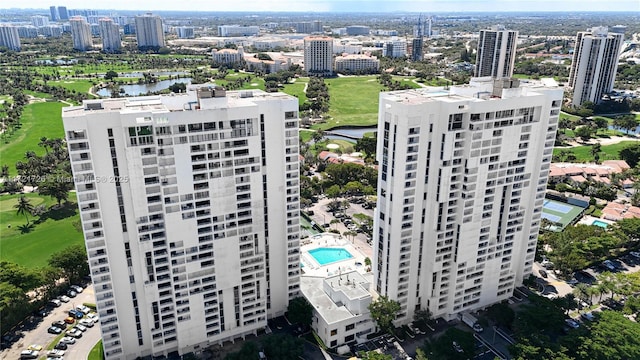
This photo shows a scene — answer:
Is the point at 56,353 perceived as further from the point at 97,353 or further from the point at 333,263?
the point at 333,263

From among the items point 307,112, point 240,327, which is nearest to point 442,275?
point 240,327

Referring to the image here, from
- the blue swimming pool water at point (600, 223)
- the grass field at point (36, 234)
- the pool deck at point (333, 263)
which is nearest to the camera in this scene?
the pool deck at point (333, 263)

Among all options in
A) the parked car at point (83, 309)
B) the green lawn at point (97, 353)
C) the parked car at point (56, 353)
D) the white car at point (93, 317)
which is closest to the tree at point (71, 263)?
the parked car at point (83, 309)

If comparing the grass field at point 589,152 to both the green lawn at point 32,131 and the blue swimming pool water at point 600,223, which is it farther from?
the green lawn at point 32,131

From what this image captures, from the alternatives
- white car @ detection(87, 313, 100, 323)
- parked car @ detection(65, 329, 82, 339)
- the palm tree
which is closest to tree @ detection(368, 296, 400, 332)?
white car @ detection(87, 313, 100, 323)

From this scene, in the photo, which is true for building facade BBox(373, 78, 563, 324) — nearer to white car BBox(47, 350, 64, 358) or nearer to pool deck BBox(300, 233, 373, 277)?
pool deck BBox(300, 233, 373, 277)

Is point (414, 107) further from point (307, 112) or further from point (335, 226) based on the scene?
point (307, 112)

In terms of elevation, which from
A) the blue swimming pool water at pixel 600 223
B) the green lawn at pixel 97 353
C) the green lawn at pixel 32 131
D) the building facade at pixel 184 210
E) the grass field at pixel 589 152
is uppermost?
the building facade at pixel 184 210
